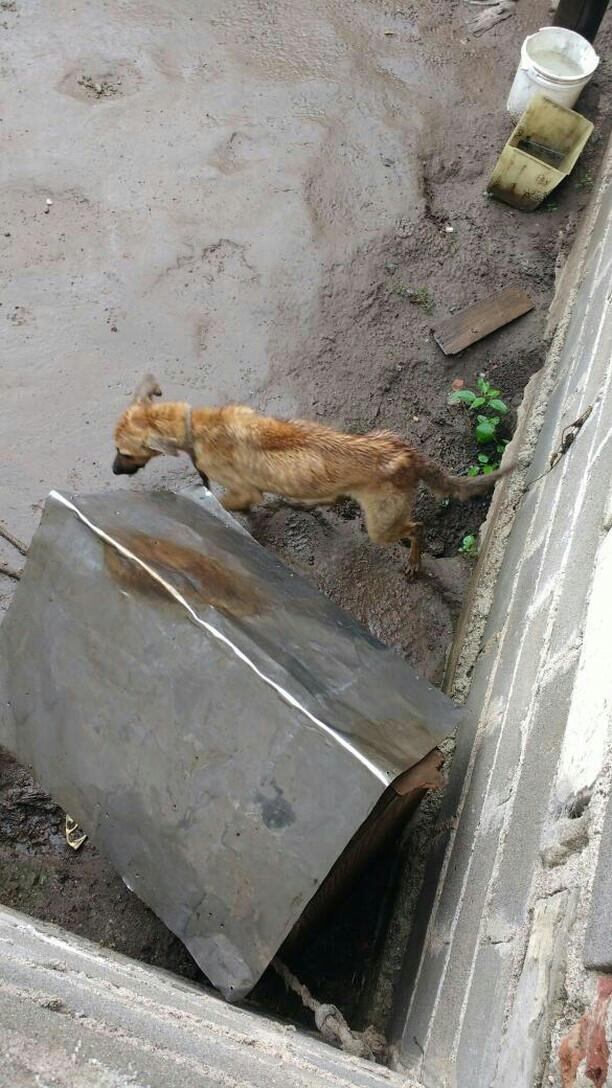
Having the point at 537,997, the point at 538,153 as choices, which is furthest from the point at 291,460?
the point at 538,153

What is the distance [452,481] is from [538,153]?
12.4 feet

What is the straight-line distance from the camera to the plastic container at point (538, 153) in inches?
234

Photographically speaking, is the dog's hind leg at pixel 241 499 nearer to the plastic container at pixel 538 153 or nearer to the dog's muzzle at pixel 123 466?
the dog's muzzle at pixel 123 466

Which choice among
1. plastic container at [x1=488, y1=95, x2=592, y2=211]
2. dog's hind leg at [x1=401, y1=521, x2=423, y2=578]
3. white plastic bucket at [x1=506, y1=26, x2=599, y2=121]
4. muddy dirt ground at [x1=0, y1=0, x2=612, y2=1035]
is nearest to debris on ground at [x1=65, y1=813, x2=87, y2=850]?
muddy dirt ground at [x1=0, y1=0, x2=612, y2=1035]

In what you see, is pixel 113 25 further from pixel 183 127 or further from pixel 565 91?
pixel 565 91

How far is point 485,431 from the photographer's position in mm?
5129

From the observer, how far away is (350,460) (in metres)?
4.05

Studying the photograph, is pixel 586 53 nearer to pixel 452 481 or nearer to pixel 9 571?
pixel 452 481

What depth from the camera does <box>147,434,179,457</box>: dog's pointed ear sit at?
453 cm

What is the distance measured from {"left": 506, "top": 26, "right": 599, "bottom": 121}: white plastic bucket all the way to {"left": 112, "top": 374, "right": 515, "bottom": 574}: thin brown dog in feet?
12.2

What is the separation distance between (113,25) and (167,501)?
5.35 m

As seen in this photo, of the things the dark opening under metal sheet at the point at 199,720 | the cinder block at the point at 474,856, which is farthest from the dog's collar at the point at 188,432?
the cinder block at the point at 474,856

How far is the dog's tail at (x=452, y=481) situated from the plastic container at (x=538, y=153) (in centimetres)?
305

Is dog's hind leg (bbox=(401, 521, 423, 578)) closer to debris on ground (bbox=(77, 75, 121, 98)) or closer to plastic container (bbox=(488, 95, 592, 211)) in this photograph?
plastic container (bbox=(488, 95, 592, 211))
